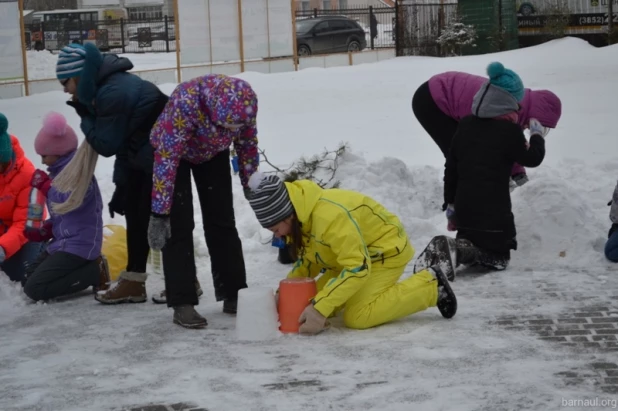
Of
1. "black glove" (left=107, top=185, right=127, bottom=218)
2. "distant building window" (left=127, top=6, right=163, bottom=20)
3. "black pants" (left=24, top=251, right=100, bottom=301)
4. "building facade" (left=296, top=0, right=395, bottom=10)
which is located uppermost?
"building facade" (left=296, top=0, right=395, bottom=10)

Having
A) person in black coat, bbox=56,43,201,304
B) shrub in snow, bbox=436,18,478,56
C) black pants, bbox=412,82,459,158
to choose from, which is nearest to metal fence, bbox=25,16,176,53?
shrub in snow, bbox=436,18,478,56

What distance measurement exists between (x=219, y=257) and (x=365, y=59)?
20.4 meters

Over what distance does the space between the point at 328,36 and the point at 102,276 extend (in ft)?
79.3

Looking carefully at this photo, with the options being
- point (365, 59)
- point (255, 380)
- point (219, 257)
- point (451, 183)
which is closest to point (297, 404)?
point (255, 380)

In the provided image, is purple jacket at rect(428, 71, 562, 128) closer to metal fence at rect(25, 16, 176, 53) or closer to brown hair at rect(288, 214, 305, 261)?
brown hair at rect(288, 214, 305, 261)

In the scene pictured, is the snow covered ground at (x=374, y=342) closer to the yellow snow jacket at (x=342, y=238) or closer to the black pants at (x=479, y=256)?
the black pants at (x=479, y=256)

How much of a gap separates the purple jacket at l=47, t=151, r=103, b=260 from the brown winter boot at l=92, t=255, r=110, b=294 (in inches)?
4.5

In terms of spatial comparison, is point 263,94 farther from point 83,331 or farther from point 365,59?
point 83,331

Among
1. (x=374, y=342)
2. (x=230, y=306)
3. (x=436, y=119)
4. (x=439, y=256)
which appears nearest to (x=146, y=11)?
(x=436, y=119)

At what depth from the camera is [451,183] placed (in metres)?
6.74

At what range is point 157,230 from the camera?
16.8 feet

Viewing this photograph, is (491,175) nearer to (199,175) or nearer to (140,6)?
(199,175)

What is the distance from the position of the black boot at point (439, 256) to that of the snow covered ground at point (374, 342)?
0.18 meters

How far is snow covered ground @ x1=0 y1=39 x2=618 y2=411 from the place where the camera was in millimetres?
4008
